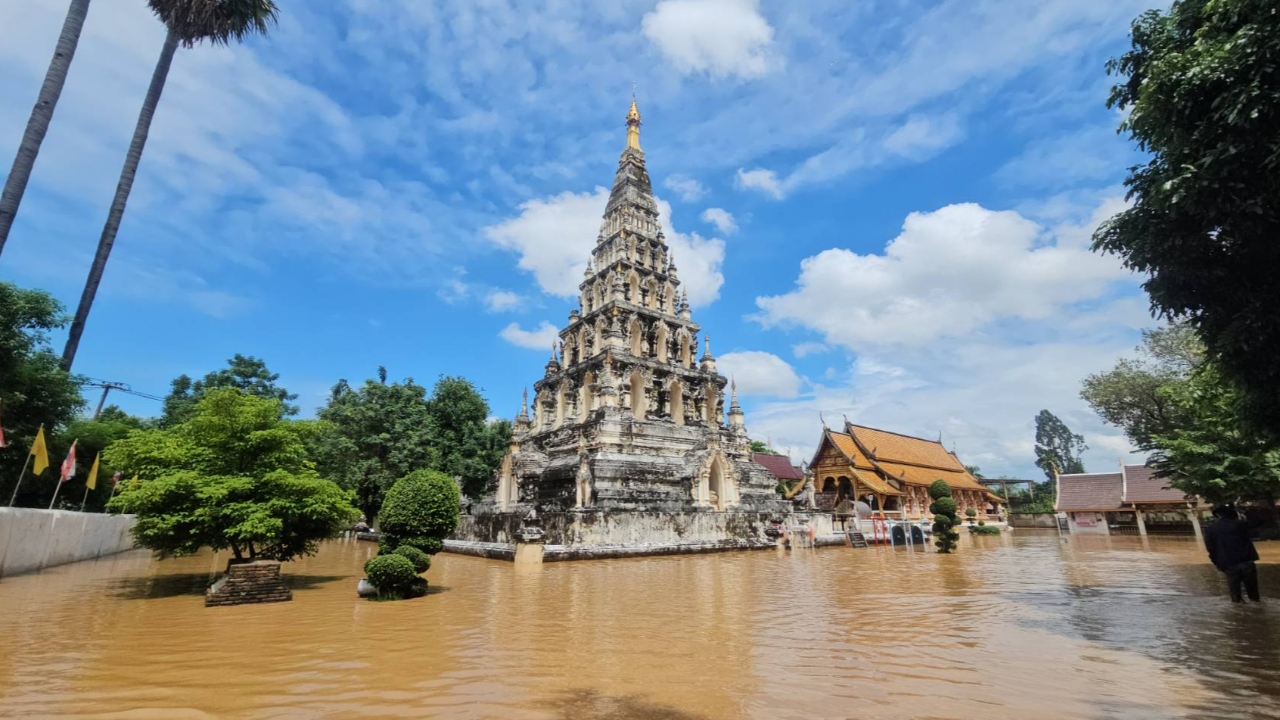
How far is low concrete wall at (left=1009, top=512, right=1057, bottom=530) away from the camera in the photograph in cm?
3928

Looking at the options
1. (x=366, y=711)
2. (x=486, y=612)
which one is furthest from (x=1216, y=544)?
(x=366, y=711)

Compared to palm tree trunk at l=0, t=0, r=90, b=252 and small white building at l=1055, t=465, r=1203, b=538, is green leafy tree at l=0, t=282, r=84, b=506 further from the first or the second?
small white building at l=1055, t=465, r=1203, b=538

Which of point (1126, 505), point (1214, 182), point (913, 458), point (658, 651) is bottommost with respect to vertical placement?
point (658, 651)

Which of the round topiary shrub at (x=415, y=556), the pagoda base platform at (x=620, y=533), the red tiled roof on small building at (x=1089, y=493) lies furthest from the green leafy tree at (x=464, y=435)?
the red tiled roof on small building at (x=1089, y=493)

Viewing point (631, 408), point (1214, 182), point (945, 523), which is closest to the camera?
point (1214, 182)

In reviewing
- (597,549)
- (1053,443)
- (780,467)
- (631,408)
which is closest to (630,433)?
(631,408)

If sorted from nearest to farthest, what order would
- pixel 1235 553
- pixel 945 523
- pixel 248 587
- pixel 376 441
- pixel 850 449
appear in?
pixel 1235 553
pixel 248 587
pixel 945 523
pixel 376 441
pixel 850 449

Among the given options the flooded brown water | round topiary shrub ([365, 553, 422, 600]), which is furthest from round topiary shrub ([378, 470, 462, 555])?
the flooded brown water

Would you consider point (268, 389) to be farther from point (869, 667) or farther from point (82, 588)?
point (869, 667)

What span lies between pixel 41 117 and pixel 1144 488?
43593mm

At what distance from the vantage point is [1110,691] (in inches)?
181

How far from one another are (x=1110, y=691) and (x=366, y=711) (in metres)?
5.58

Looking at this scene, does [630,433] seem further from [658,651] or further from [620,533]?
[658,651]

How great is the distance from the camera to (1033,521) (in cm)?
3988
